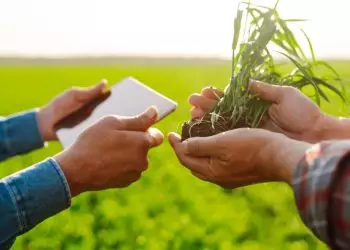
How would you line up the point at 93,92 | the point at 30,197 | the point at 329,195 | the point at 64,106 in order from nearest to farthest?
the point at 329,195 → the point at 30,197 → the point at 93,92 → the point at 64,106

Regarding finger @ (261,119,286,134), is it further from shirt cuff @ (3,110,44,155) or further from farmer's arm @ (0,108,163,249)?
shirt cuff @ (3,110,44,155)

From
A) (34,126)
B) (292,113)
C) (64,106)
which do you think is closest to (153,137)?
(292,113)

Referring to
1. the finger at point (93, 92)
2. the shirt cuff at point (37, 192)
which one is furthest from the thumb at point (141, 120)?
the finger at point (93, 92)

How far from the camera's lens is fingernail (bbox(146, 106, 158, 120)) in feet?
8.89

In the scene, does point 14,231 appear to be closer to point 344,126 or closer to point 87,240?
point 344,126

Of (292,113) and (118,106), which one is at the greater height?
(292,113)

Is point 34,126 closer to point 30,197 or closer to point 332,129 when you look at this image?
point 30,197

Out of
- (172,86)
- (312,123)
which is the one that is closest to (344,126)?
(312,123)

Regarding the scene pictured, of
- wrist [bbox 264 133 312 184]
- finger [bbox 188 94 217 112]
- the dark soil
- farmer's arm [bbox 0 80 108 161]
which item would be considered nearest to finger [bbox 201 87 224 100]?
finger [bbox 188 94 217 112]

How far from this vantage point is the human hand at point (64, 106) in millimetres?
3414

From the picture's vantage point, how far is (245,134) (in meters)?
2.31

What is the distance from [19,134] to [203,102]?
3.57ft

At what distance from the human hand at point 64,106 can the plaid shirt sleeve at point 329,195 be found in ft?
5.74

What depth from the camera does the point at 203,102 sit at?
2.80m
